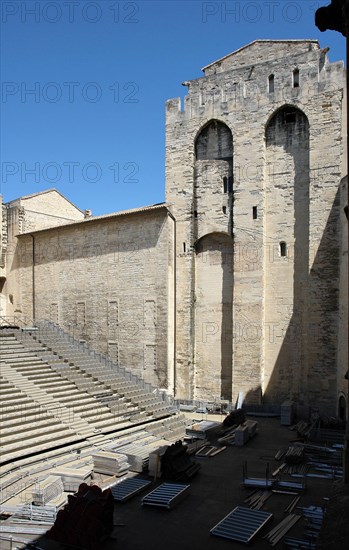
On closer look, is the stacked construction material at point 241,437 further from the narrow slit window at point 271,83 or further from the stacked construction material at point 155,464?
the narrow slit window at point 271,83

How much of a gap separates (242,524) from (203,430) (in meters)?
6.82

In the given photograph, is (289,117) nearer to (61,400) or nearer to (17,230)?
(61,400)

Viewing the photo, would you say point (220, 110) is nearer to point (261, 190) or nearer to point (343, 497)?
point (261, 190)

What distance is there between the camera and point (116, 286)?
882 inches

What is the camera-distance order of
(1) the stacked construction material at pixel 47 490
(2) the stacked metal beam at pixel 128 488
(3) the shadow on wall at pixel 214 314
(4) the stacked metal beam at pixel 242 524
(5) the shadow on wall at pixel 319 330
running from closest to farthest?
(4) the stacked metal beam at pixel 242 524
(1) the stacked construction material at pixel 47 490
(2) the stacked metal beam at pixel 128 488
(5) the shadow on wall at pixel 319 330
(3) the shadow on wall at pixel 214 314

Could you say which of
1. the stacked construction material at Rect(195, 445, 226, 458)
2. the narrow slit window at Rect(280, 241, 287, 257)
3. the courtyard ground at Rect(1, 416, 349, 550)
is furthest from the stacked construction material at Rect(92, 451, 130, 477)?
the narrow slit window at Rect(280, 241, 287, 257)

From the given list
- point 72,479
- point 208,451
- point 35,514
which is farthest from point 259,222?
point 35,514

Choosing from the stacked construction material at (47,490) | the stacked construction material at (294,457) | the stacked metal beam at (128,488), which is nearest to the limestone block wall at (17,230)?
the stacked construction material at (47,490)

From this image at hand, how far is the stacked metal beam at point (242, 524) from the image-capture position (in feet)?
27.9

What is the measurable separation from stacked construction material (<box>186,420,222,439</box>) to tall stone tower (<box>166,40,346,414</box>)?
11.2 ft

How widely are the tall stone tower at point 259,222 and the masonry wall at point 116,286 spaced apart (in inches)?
36.4

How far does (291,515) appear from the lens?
9.32 metres

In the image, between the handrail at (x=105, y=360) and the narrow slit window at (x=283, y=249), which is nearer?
the narrow slit window at (x=283, y=249)

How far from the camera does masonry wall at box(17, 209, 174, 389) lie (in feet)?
68.6
